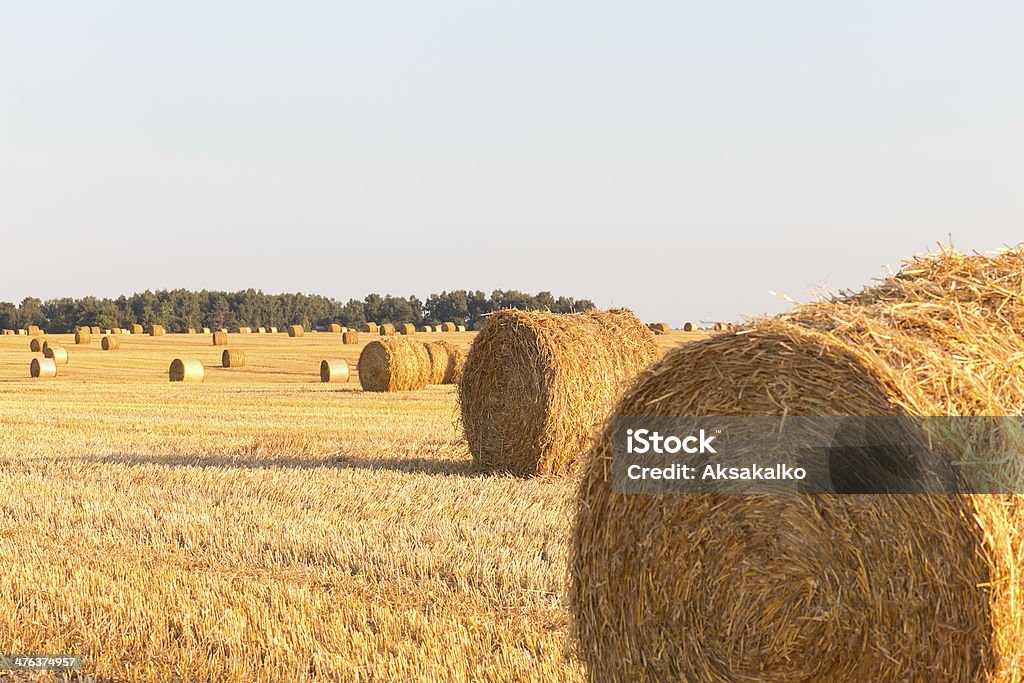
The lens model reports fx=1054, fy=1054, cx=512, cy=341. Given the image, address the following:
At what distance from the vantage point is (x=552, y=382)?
11.3 m

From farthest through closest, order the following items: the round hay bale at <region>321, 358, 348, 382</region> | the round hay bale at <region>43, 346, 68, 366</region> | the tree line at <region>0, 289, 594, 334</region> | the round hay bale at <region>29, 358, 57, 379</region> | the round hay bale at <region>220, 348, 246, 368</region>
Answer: the tree line at <region>0, 289, 594, 334</region>, the round hay bale at <region>220, 348, 246, 368</region>, the round hay bale at <region>43, 346, 68, 366</region>, the round hay bale at <region>29, 358, 57, 379</region>, the round hay bale at <region>321, 358, 348, 382</region>

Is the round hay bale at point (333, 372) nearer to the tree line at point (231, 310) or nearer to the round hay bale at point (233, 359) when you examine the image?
the round hay bale at point (233, 359)

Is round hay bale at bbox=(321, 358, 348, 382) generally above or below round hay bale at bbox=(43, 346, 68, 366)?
below

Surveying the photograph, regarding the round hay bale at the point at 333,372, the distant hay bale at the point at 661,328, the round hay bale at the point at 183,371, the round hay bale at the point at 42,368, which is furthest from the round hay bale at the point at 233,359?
the distant hay bale at the point at 661,328

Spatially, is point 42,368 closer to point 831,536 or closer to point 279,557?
point 279,557

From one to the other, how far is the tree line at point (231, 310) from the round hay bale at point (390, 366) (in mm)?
39762

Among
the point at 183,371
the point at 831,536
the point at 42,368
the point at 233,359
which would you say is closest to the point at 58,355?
the point at 42,368

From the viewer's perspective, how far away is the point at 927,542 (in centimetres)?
379

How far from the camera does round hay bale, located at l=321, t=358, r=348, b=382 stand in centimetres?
3006

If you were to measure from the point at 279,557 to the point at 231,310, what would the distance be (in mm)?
83633

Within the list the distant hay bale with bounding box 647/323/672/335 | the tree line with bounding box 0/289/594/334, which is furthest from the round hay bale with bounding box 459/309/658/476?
the tree line with bounding box 0/289/594/334

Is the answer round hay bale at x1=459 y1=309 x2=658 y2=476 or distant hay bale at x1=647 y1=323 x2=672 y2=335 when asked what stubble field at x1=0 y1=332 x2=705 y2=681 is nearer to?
round hay bale at x1=459 y1=309 x2=658 y2=476

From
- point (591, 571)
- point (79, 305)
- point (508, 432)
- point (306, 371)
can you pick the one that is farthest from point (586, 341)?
point (79, 305)

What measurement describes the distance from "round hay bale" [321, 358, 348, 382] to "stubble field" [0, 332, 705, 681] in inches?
587
